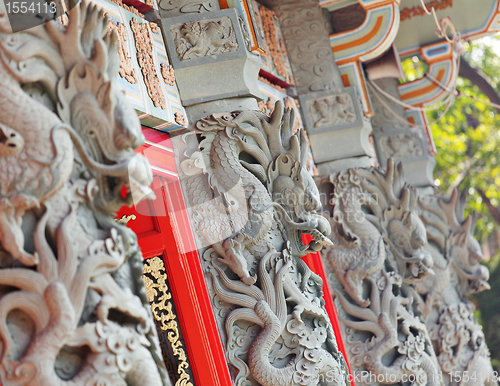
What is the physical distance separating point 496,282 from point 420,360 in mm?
6426

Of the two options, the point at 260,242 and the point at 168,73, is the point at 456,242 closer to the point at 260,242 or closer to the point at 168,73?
the point at 260,242

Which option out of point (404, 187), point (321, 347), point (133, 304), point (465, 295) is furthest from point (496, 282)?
point (133, 304)

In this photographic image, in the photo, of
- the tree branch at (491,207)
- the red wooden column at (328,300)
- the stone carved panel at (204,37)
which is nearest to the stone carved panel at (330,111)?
the red wooden column at (328,300)

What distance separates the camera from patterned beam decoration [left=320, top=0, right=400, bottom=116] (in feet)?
15.1

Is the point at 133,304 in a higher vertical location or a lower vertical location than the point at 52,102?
lower

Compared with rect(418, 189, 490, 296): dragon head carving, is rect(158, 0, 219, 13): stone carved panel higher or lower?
higher

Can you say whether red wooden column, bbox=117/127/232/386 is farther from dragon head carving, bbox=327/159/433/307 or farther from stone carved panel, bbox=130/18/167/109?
dragon head carving, bbox=327/159/433/307

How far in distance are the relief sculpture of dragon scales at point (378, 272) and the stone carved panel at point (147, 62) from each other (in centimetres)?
189

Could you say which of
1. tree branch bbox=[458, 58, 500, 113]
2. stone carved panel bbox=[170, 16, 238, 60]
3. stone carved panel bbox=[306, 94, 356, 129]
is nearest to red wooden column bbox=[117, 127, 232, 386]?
stone carved panel bbox=[170, 16, 238, 60]

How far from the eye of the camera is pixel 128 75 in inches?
110

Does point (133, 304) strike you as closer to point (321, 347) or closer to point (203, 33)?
point (321, 347)

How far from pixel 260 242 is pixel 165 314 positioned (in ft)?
1.75

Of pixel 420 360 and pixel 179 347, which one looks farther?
pixel 420 360

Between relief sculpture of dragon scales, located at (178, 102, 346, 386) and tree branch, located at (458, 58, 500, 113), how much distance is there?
6770 millimetres
